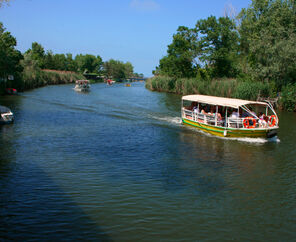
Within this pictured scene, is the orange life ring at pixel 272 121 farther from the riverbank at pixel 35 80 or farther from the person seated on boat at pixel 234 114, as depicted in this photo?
the riverbank at pixel 35 80

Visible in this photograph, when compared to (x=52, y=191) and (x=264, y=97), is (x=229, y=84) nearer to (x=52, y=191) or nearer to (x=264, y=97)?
(x=264, y=97)

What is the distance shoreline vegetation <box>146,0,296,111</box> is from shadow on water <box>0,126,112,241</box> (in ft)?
117

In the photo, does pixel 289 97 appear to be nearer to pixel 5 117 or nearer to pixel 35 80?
pixel 5 117

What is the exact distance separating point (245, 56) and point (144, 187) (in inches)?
2064

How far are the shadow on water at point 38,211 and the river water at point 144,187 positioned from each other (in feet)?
0.11

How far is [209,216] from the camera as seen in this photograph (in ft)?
36.7

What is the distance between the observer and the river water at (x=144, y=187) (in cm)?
1021

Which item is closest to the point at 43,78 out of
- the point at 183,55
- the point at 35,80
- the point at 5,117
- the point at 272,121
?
the point at 35,80

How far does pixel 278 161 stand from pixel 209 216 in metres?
9.30

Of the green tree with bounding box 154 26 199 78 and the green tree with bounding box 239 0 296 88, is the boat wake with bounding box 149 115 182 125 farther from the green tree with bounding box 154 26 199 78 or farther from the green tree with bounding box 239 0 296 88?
the green tree with bounding box 154 26 199 78

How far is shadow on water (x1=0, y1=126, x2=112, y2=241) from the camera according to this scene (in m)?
9.75

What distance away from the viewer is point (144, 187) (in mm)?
13586

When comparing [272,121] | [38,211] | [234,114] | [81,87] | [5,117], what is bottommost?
[38,211]

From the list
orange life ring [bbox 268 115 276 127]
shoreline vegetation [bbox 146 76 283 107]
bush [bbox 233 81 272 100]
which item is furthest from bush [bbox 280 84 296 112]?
orange life ring [bbox 268 115 276 127]
